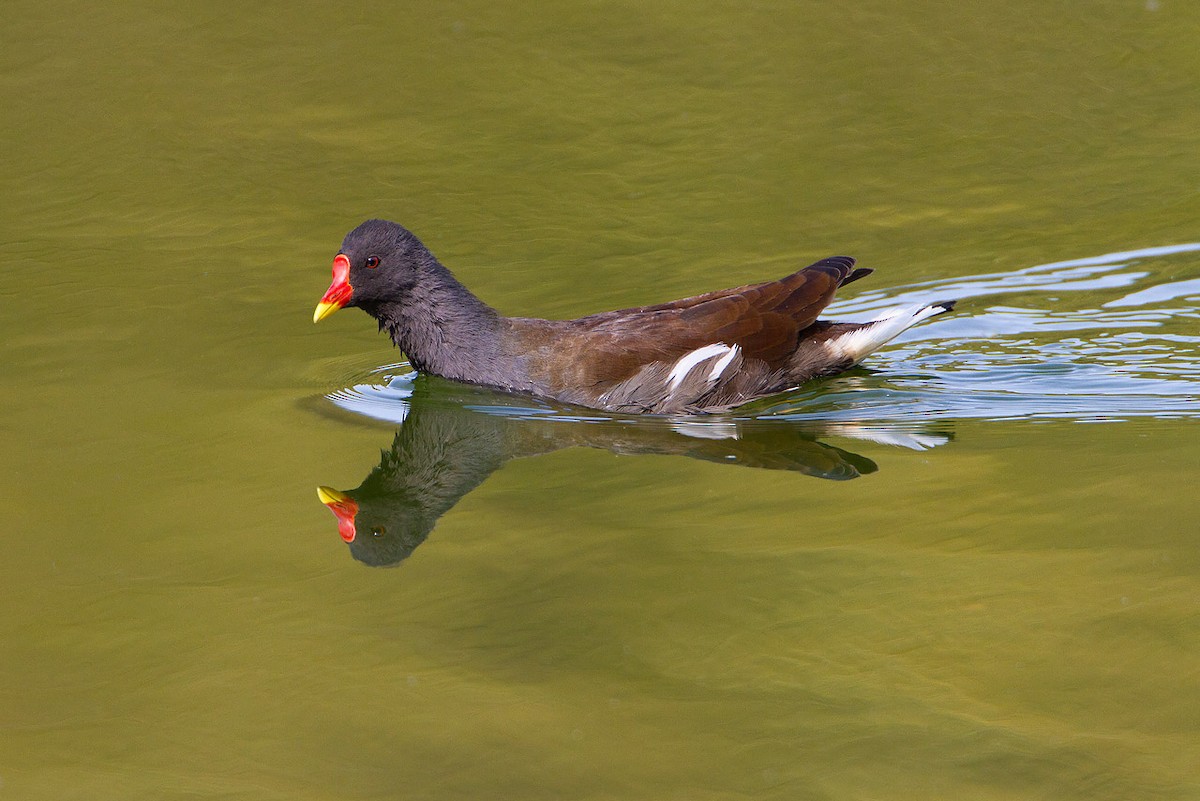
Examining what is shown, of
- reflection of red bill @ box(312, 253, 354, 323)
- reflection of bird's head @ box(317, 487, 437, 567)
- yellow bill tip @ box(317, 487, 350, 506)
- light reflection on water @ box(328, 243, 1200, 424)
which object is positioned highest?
reflection of red bill @ box(312, 253, 354, 323)

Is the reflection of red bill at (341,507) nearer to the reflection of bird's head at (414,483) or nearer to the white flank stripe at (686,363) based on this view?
the reflection of bird's head at (414,483)

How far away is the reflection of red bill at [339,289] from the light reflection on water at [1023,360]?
0.46 meters

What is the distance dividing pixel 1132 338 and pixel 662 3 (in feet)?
19.5

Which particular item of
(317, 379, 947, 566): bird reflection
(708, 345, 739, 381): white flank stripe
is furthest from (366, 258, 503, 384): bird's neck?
(708, 345, 739, 381): white flank stripe

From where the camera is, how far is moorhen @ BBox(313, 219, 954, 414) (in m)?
6.52

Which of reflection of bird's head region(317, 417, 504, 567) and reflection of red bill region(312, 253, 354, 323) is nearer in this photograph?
reflection of bird's head region(317, 417, 504, 567)

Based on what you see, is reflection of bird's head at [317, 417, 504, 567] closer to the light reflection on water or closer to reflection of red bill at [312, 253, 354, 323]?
the light reflection on water

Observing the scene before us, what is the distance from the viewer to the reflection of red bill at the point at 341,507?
514cm

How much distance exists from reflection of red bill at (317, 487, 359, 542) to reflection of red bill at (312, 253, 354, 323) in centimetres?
139

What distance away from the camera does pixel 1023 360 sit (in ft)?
23.1

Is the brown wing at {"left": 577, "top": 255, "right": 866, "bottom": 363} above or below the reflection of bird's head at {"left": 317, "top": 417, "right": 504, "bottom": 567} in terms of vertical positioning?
above

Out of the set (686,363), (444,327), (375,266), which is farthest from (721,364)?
(375,266)

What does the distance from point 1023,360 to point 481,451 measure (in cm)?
276

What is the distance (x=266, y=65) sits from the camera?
435 inches
